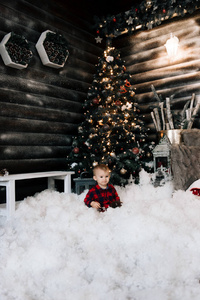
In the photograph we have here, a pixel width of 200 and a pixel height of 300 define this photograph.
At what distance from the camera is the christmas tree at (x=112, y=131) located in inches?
150

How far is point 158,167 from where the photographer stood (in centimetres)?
361

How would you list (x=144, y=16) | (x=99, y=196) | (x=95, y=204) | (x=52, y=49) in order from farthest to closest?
(x=144, y=16) < (x=52, y=49) < (x=99, y=196) < (x=95, y=204)

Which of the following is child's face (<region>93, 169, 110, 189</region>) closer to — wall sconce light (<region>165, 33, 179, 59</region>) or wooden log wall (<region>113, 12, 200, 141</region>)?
wooden log wall (<region>113, 12, 200, 141</region>)

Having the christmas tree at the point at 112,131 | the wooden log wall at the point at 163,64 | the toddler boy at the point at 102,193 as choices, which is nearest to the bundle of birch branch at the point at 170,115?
the wooden log wall at the point at 163,64

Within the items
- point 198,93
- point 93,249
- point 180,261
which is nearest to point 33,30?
point 198,93

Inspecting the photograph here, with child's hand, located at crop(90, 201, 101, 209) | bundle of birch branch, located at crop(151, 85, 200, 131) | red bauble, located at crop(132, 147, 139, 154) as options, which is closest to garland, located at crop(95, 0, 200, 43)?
bundle of birch branch, located at crop(151, 85, 200, 131)

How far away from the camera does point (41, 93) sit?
3906 millimetres

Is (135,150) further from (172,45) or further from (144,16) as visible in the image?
(144,16)

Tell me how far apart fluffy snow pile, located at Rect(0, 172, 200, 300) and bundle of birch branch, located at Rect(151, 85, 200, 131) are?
5.36 feet

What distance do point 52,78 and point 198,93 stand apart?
7.74ft

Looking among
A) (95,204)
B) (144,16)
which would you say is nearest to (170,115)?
(144,16)

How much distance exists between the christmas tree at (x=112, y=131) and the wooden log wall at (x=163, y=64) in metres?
0.51

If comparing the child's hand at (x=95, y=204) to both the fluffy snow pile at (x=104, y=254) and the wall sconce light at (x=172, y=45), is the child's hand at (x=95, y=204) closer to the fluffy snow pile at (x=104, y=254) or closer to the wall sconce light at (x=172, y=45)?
the fluffy snow pile at (x=104, y=254)

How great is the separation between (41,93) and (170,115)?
6.62 ft
